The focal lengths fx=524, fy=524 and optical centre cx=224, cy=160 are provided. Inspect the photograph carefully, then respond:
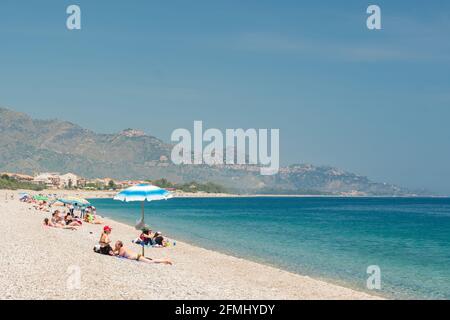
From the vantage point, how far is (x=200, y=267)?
23.3 m

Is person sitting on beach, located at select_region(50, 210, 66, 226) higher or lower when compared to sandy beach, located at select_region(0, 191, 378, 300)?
lower

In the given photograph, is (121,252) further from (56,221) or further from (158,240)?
(56,221)

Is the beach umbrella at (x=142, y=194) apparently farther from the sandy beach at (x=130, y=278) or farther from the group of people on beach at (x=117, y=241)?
the sandy beach at (x=130, y=278)

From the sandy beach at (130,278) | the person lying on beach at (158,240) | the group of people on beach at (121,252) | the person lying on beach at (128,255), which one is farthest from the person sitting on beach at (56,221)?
the person lying on beach at (128,255)

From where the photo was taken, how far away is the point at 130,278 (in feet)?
54.4

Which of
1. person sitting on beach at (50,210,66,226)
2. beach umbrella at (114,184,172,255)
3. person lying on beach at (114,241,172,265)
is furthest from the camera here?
person sitting on beach at (50,210,66,226)

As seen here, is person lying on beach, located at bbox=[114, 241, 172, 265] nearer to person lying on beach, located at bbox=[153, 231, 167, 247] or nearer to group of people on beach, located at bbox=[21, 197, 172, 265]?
group of people on beach, located at bbox=[21, 197, 172, 265]

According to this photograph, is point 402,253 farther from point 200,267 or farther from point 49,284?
point 49,284

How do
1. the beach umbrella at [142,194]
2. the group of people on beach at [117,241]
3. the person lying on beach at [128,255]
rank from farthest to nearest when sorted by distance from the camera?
the beach umbrella at [142,194], the group of people on beach at [117,241], the person lying on beach at [128,255]

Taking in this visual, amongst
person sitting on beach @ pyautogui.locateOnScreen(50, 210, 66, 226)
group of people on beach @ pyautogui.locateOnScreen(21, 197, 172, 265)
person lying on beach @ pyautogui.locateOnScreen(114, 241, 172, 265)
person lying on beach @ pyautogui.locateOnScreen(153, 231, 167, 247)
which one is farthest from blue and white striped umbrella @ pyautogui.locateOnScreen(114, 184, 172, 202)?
person sitting on beach @ pyautogui.locateOnScreen(50, 210, 66, 226)

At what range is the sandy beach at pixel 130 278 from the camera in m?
14.0

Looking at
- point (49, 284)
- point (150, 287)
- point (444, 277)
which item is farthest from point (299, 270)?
point (49, 284)

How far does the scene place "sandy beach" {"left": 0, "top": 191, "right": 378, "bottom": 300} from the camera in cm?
1402
